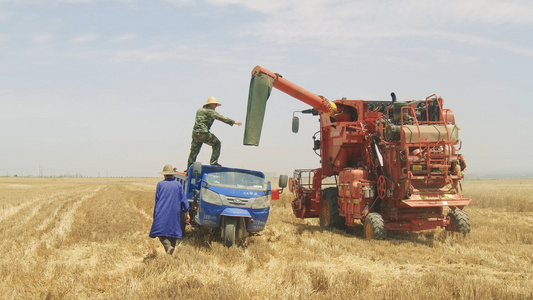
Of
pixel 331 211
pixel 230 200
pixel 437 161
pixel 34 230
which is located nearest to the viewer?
pixel 230 200

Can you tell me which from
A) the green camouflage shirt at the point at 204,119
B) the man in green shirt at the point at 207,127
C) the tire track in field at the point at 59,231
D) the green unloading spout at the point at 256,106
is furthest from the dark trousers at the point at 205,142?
the tire track in field at the point at 59,231

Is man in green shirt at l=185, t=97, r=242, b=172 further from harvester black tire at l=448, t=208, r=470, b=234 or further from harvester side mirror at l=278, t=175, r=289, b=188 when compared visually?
harvester black tire at l=448, t=208, r=470, b=234

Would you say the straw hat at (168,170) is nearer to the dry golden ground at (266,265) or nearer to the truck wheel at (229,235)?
the dry golden ground at (266,265)

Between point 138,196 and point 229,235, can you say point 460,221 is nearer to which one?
point 229,235

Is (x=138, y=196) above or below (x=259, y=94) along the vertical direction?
below

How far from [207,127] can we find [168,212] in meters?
3.71

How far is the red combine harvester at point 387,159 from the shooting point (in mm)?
10305

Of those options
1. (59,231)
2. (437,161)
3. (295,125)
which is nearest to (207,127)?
(295,125)

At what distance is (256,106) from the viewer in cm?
1126

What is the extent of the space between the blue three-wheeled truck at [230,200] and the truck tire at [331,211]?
10.9 feet

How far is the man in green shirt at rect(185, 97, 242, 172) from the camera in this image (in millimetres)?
10812

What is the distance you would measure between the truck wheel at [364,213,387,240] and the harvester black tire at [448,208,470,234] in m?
1.88

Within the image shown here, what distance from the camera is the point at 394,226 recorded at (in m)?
10.9

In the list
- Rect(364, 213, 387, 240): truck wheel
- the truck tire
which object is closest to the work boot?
Rect(364, 213, 387, 240): truck wheel
